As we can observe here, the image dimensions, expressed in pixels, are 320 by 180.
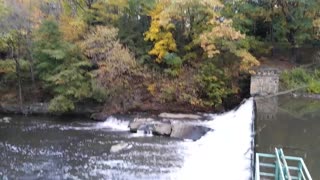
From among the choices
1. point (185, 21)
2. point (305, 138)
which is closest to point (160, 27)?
point (185, 21)

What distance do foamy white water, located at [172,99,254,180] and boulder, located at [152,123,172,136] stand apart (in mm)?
1455

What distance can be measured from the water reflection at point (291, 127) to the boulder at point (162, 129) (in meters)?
3.25

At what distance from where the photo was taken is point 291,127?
12.7 m

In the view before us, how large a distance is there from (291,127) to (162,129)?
4.65 m

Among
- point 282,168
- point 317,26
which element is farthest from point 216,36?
point 282,168

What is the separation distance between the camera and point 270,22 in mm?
21953

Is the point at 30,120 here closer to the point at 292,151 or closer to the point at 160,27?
A: the point at 160,27

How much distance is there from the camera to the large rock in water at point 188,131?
47.1 ft

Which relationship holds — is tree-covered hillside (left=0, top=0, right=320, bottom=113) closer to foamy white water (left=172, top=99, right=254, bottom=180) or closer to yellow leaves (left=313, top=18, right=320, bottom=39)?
yellow leaves (left=313, top=18, right=320, bottom=39)

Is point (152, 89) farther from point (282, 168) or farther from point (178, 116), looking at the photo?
point (282, 168)

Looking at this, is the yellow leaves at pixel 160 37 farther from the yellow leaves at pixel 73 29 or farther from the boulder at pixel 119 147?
the boulder at pixel 119 147

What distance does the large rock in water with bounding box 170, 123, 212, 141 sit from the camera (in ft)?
47.1

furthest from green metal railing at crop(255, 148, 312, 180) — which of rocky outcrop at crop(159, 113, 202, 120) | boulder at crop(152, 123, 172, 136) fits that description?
rocky outcrop at crop(159, 113, 202, 120)

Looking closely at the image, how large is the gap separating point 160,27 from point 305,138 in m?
10.1
